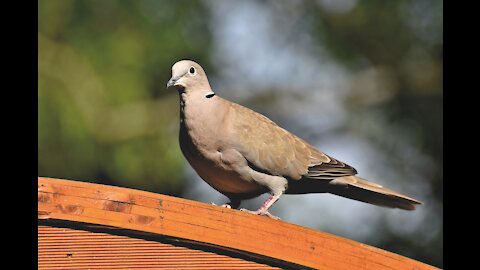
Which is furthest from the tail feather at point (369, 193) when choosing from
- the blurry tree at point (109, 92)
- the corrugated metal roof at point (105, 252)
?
the corrugated metal roof at point (105, 252)

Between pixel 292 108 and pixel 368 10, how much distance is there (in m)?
0.67

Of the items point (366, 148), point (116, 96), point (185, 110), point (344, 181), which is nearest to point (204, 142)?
point (185, 110)

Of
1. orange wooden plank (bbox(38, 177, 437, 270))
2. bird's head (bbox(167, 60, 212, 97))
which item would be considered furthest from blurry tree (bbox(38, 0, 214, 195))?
orange wooden plank (bbox(38, 177, 437, 270))

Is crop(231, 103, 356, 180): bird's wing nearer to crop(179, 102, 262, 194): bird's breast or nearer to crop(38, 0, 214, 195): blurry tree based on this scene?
crop(179, 102, 262, 194): bird's breast

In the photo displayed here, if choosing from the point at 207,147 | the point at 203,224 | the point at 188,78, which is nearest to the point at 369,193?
the point at 207,147

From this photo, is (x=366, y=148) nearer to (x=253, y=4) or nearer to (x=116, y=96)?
(x=253, y=4)

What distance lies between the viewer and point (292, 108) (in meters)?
5.84

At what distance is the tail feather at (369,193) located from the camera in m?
3.48

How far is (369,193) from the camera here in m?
3.57

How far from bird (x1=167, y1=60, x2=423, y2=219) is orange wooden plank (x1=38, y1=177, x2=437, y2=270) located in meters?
0.92

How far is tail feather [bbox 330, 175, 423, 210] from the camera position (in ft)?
11.4

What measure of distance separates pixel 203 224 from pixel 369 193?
1623 millimetres

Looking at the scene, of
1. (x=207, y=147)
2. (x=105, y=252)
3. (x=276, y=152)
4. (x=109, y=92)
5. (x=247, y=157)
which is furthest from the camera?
(x=109, y=92)

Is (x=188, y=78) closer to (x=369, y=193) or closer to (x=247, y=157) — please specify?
(x=247, y=157)
